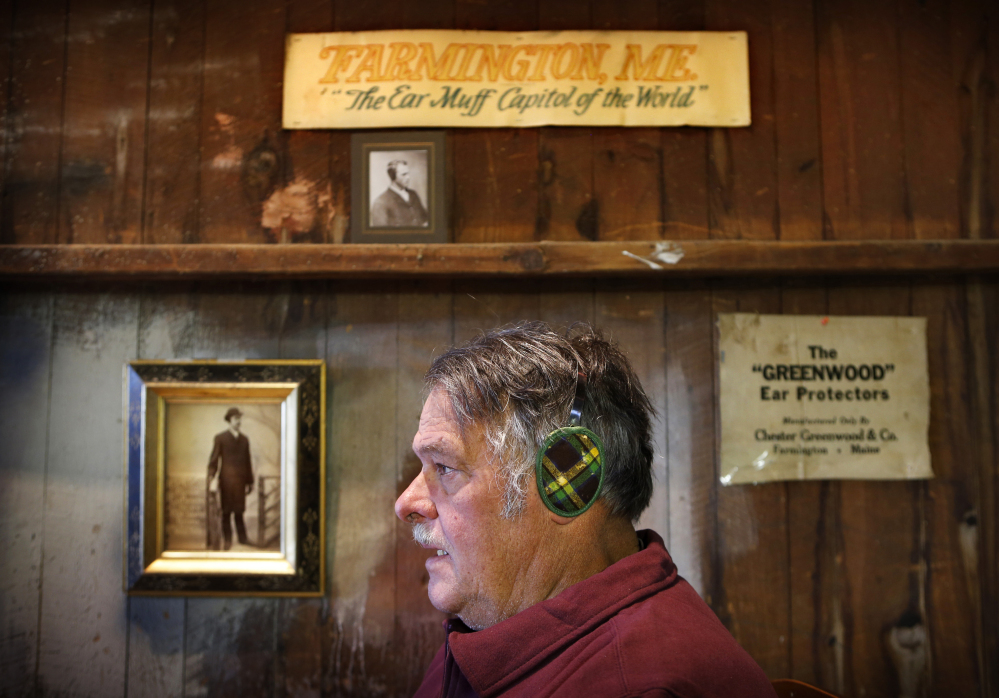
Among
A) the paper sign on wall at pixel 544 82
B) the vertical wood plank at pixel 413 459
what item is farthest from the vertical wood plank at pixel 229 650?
the paper sign on wall at pixel 544 82

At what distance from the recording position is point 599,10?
1491mm

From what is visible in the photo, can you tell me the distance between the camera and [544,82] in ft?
4.83

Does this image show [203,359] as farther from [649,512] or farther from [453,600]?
[649,512]

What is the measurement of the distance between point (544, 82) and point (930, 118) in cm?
100

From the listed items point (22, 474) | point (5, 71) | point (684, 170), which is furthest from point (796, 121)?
point (22, 474)

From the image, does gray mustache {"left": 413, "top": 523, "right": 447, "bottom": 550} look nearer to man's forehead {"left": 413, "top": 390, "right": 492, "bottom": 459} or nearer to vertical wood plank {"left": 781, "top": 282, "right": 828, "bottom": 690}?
man's forehead {"left": 413, "top": 390, "right": 492, "bottom": 459}

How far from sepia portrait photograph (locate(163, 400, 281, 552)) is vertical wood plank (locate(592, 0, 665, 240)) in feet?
3.18

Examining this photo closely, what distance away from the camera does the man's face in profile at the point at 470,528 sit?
0.78m

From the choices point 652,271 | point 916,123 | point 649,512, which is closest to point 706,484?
point 649,512

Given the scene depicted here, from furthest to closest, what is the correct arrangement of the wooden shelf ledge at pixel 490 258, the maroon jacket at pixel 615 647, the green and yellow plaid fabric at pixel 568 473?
the wooden shelf ledge at pixel 490 258
the green and yellow plaid fabric at pixel 568 473
the maroon jacket at pixel 615 647

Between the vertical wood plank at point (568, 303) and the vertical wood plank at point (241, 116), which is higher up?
the vertical wood plank at point (241, 116)

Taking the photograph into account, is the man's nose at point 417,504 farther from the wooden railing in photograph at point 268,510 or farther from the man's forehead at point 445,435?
the wooden railing in photograph at point 268,510

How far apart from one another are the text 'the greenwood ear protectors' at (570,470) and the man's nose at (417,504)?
18cm

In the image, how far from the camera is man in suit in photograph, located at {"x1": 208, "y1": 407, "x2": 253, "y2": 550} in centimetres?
143
